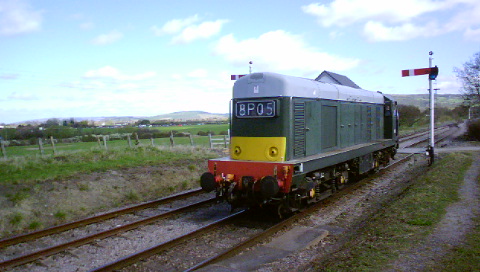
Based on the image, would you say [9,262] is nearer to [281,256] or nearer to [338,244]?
[281,256]

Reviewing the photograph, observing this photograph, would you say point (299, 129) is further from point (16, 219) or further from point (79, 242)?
point (16, 219)

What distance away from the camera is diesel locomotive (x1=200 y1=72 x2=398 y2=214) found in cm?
747

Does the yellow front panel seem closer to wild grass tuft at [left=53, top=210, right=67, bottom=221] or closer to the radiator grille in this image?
the radiator grille

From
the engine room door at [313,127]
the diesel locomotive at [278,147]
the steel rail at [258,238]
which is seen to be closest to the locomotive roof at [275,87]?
the diesel locomotive at [278,147]

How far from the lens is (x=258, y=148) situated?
8.12m

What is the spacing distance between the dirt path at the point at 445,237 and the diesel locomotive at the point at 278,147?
98.0 inches

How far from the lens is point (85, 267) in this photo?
5.63 meters

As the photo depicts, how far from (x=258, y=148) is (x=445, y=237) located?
3855mm

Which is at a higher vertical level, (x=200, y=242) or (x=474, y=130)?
(x=474, y=130)

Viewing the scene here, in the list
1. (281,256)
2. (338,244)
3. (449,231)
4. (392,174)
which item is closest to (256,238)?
(281,256)

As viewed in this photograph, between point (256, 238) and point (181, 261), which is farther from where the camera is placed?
point (256, 238)

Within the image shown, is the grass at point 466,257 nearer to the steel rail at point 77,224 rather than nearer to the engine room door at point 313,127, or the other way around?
the engine room door at point 313,127

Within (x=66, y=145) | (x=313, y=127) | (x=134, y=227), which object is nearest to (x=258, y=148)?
(x=313, y=127)

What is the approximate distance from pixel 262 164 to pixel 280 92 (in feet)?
5.17
